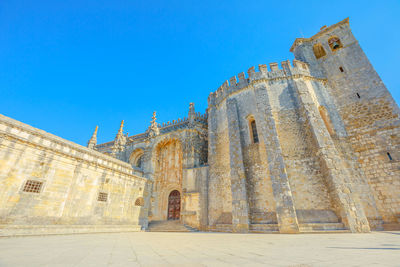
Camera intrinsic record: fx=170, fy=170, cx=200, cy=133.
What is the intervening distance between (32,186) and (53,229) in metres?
2.52

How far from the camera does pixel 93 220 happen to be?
11.1 metres

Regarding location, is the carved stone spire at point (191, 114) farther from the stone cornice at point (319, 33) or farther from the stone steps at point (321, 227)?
the stone steps at point (321, 227)

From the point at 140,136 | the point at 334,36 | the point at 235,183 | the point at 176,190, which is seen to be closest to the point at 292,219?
the point at 235,183

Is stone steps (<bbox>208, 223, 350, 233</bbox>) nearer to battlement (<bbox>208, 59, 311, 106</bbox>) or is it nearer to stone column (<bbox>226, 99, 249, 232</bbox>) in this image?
stone column (<bbox>226, 99, 249, 232</bbox>)

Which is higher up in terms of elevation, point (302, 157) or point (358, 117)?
point (358, 117)

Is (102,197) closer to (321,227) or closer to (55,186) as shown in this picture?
(55,186)

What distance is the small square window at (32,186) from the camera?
8.80 m

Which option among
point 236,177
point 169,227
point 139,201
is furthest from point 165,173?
point 236,177

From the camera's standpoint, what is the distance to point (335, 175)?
10.3 meters

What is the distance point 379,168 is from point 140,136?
24.9 metres

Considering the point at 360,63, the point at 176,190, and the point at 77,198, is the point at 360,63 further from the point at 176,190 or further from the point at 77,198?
the point at 77,198

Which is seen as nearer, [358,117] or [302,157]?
[302,157]

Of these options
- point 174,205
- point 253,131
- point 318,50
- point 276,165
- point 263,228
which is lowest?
point 263,228

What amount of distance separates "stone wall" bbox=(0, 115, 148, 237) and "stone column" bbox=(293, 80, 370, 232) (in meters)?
14.1
